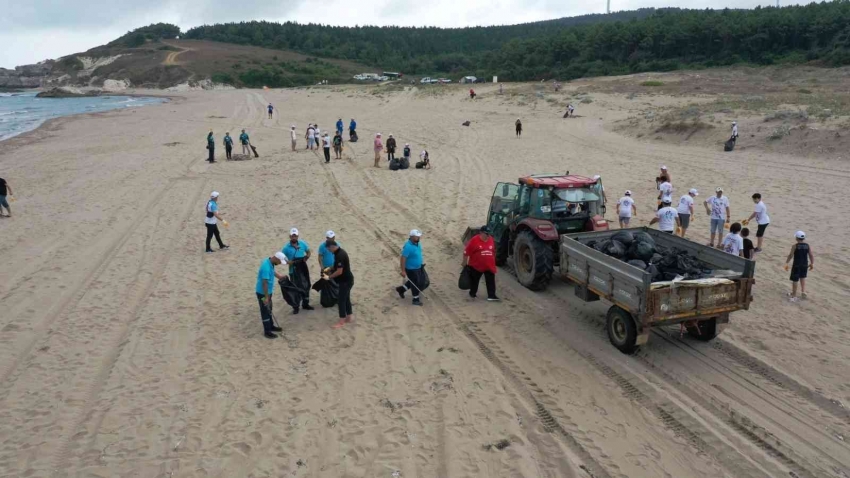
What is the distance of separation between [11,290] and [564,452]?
10.6 m

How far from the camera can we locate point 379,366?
7.95 m

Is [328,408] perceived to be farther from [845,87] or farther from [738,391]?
[845,87]

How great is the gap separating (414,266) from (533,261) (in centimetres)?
206

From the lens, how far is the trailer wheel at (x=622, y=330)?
782 centimetres

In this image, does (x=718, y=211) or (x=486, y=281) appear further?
(x=718, y=211)

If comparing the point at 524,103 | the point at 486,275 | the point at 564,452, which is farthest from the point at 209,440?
the point at 524,103

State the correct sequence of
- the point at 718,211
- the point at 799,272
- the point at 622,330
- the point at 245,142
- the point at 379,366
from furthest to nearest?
the point at 245,142
the point at 718,211
the point at 799,272
the point at 622,330
the point at 379,366

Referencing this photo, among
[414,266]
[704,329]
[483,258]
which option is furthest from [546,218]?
[704,329]

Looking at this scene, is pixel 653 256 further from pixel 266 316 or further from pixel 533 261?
pixel 266 316

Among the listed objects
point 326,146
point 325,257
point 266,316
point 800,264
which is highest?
point 326,146

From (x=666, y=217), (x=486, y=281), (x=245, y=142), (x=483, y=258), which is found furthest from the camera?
(x=245, y=142)

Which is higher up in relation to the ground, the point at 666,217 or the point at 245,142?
the point at 245,142

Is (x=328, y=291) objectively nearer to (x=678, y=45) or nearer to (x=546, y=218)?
(x=546, y=218)

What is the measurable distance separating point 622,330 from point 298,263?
5.09 m
